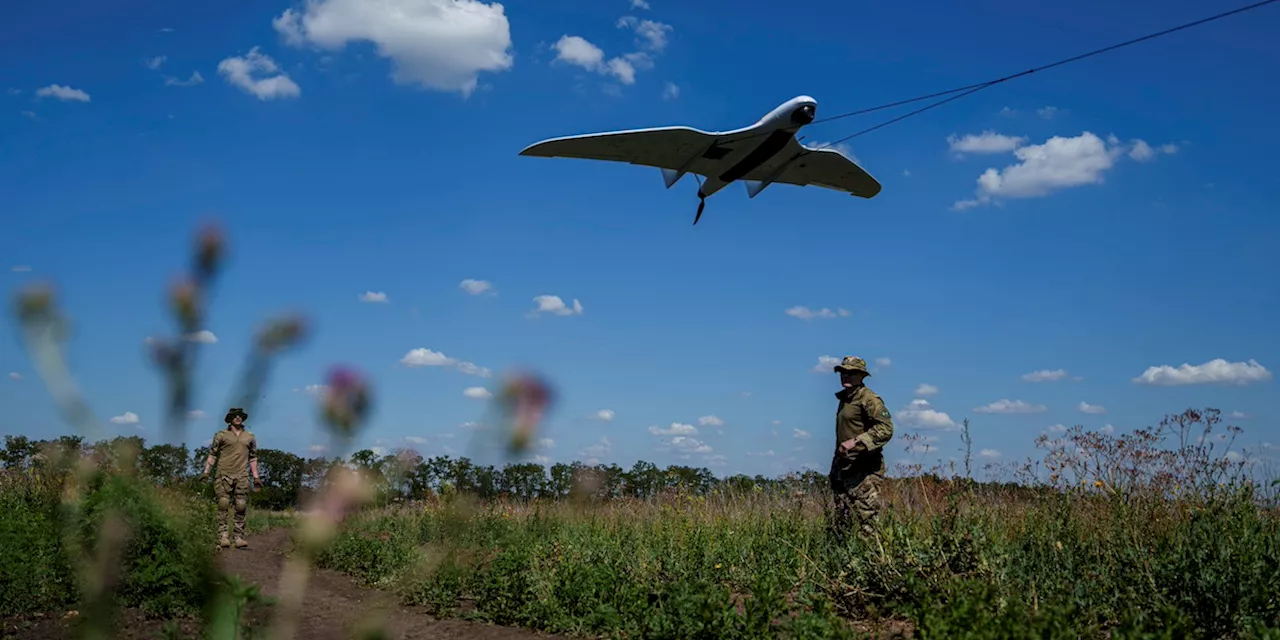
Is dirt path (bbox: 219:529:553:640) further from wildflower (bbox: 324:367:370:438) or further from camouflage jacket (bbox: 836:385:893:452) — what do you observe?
wildflower (bbox: 324:367:370:438)

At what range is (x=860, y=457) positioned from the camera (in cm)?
721

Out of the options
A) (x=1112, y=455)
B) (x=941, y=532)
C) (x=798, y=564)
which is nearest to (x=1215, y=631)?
(x=941, y=532)

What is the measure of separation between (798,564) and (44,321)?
20.6 ft

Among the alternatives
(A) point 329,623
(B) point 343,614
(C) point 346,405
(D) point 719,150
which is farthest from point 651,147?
(C) point 346,405

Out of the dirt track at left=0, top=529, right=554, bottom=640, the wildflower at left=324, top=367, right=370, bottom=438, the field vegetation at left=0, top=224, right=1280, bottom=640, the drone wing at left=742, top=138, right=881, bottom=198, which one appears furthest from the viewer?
the drone wing at left=742, top=138, right=881, bottom=198

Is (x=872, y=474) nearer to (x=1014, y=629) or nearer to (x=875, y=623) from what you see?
(x=875, y=623)

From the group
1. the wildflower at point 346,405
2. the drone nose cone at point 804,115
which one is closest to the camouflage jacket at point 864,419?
the drone nose cone at point 804,115

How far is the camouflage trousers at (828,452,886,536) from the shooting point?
711cm

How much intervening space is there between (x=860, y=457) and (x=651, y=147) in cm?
649

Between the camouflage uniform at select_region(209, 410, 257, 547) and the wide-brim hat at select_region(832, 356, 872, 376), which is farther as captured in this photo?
the camouflage uniform at select_region(209, 410, 257, 547)

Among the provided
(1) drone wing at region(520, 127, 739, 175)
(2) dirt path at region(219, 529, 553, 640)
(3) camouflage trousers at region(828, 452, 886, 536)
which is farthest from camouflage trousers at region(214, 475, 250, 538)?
(3) camouflage trousers at region(828, 452, 886, 536)

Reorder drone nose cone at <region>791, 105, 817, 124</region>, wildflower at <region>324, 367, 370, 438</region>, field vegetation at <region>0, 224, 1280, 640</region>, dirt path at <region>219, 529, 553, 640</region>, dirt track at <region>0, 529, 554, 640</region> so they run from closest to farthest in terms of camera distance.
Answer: wildflower at <region>324, 367, 370, 438</region>, field vegetation at <region>0, 224, 1280, 640</region>, dirt track at <region>0, 529, 554, 640</region>, dirt path at <region>219, 529, 553, 640</region>, drone nose cone at <region>791, 105, 817, 124</region>

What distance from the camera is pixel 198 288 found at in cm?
98

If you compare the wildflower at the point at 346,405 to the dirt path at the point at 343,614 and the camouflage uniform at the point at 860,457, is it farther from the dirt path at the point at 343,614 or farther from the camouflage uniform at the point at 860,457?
the camouflage uniform at the point at 860,457
